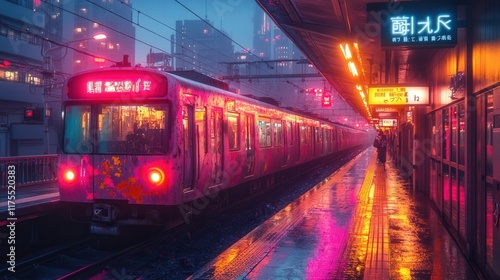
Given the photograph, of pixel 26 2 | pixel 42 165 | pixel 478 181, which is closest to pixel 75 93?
pixel 478 181

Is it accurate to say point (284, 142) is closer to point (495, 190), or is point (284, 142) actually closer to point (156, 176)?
point (156, 176)

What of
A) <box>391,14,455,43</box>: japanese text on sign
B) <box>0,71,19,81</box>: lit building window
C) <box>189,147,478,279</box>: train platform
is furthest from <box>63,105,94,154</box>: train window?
<box>0,71,19,81</box>: lit building window

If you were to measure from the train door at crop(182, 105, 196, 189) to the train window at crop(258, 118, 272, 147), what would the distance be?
487 cm

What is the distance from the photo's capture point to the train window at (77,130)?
790 centimetres

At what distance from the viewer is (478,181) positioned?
20.4ft

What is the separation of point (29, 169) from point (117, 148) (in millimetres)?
7349

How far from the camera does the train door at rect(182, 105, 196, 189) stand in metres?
7.77

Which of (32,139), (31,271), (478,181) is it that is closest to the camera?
(478,181)

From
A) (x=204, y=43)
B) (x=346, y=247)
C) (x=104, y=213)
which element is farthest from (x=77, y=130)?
(x=204, y=43)

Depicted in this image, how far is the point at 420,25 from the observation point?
21.9 feet

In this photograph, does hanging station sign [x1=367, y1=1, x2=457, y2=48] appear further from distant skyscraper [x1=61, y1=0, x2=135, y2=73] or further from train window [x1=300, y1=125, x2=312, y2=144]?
distant skyscraper [x1=61, y1=0, x2=135, y2=73]

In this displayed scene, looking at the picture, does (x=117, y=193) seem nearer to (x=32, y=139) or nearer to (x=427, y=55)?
(x=427, y=55)

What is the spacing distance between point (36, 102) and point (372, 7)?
31947 mm

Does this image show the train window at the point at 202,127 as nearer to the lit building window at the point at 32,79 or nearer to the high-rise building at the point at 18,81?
the high-rise building at the point at 18,81
